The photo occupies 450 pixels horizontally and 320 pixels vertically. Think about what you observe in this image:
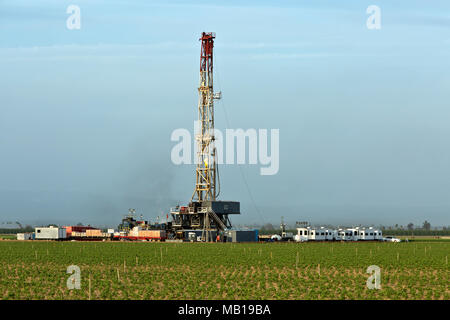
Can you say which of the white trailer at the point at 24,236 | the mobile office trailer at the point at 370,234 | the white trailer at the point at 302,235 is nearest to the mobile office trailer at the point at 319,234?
the white trailer at the point at 302,235

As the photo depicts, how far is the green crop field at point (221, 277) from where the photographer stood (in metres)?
40.1

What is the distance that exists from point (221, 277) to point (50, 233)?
285ft

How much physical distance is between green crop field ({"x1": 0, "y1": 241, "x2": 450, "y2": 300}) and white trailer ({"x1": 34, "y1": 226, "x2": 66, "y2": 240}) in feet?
185

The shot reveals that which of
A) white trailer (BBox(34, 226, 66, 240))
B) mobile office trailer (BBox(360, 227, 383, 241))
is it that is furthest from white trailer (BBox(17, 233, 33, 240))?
mobile office trailer (BBox(360, 227, 383, 241))

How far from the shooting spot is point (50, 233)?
128m

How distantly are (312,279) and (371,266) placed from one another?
13876mm

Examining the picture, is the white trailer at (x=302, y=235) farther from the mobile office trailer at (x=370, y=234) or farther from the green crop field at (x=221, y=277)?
the green crop field at (x=221, y=277)

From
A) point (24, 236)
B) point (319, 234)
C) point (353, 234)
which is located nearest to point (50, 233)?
point (24, 236)

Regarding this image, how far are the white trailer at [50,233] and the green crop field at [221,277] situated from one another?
56.5 m

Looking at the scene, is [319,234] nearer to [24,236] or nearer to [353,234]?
[353,234]

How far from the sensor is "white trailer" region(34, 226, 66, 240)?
5007 inches

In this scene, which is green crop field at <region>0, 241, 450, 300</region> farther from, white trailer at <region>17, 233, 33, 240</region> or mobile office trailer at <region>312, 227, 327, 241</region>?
white trailer at <region>17, 233, 33, 240</region>
